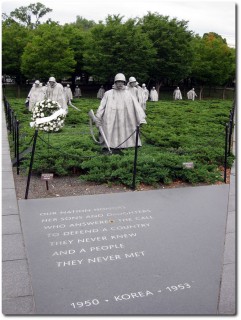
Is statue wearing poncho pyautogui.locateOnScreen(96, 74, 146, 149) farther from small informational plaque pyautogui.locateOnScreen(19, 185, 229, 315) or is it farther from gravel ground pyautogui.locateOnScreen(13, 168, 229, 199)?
small informational plaque pyautogui.locateOnScreen(19, 185, 229, 315)

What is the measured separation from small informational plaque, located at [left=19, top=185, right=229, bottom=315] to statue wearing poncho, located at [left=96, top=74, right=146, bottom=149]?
312 centimetres

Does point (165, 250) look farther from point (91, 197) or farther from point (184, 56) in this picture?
point (184, 56)

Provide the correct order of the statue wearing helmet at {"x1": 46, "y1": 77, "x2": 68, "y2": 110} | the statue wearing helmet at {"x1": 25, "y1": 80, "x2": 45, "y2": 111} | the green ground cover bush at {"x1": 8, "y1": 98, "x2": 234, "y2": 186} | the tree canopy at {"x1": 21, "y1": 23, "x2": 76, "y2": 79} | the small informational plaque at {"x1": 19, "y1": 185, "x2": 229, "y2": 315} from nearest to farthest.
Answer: the small informational plaque at {"x1": 19, "y1": 185, "x2": 229, "y2": 315}
the green ground cover bush at {"x1": 8, "y1": 98, "x2": 234, "y2": 186}
the statue wearing helmet at {"x1": 46, "y1": 77, "x2": 68, "y2": 110}
the statue wearing helmet at {"x1": 25, "y1": 80, "x2": 45, "y2": 111}
the tree canopy at {"x1": 21, "y1": 23, "x2": 76, "y2": 79}

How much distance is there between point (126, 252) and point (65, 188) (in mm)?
3382

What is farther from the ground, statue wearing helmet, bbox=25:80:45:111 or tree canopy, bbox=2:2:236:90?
tree canopy, bbox=2:2:236:90

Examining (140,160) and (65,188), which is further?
(140,160)

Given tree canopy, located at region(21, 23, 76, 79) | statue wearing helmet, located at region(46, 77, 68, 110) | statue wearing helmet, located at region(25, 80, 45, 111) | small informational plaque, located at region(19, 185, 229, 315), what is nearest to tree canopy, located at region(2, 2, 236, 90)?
tree canopy, located at region(21, 23, 76, 79)

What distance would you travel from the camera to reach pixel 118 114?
423 inches

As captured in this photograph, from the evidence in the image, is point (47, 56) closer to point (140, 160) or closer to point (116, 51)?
point (116, 51)

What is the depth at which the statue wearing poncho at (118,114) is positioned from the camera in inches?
421

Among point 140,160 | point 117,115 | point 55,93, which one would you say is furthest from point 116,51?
point 140,160

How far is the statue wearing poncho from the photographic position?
35.1 feet

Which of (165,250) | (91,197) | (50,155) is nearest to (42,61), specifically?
(50,155)

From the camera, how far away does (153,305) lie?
412 centimetres
